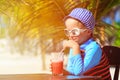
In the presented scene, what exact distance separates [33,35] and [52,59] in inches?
91.8

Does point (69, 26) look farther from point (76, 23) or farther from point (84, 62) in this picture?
point (84, 62)

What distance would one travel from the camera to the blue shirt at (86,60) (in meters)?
2.63

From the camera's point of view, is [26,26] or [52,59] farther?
[26,26]

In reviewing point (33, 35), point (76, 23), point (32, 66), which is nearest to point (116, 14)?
point (32, 66)

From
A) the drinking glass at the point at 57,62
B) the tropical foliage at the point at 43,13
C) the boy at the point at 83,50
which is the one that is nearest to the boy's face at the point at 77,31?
the boy at the point at 83,50

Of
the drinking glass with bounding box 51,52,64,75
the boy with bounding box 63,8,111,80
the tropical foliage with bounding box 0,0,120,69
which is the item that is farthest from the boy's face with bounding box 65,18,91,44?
the tropical foliage with bounding box 0,0,120,69

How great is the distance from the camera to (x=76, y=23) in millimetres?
2752

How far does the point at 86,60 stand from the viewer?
8.68 ft

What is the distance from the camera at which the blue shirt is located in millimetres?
2629

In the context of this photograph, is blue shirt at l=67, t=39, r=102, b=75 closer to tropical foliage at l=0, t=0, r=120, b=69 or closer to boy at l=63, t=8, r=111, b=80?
boy at l=63, t=8, r=111, b=80

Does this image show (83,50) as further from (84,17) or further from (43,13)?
(43,13)

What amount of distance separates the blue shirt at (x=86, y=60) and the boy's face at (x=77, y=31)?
0.07 m

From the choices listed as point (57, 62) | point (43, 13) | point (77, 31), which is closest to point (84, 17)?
point (77, 31)

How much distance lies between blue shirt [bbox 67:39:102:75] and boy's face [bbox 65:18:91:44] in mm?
71
